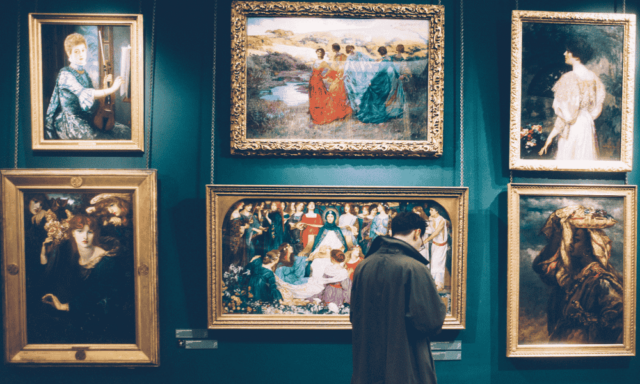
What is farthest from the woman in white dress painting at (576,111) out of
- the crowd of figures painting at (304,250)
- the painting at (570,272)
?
the crowd of figures painting at (304,250)

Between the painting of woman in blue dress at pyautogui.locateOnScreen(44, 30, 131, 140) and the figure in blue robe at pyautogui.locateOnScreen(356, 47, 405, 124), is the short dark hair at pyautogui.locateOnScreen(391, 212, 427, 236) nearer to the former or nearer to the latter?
the figure in blue robe at pyautogui.locateOnScreen(356, 47, 405, 124)

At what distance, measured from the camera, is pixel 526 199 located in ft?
10.8

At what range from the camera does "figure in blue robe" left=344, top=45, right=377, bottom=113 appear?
10.7 feet

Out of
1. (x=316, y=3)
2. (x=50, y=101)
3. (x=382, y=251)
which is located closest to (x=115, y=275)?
(x=50, y=101)

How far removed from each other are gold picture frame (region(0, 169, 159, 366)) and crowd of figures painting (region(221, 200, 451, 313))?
2.38 feet

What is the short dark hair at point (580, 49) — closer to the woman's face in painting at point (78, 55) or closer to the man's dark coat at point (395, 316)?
the man's dark coat at point (395, 316)

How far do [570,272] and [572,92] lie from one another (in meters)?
1.63

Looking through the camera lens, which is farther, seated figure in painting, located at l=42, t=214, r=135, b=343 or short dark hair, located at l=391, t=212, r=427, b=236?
seated figure in painting, located at l=42, t=214, r=135, b=343

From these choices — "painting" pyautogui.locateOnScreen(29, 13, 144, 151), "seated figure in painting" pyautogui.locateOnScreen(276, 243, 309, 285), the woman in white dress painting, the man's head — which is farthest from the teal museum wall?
the man's head

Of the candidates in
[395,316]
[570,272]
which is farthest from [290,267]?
[570,272]

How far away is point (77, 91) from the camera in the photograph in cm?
322

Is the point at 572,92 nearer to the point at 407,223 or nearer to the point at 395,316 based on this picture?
the point at 407,223

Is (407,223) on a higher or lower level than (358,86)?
lower

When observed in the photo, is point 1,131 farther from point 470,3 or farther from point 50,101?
point 470,3
